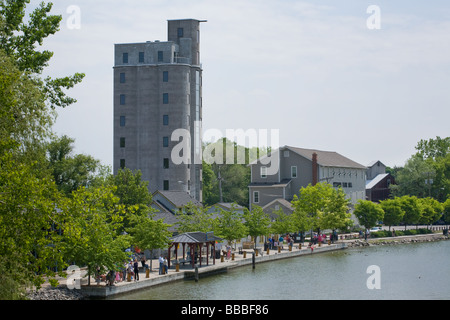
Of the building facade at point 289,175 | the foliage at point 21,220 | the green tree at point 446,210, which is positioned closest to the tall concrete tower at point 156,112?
the building facade at point 289,175

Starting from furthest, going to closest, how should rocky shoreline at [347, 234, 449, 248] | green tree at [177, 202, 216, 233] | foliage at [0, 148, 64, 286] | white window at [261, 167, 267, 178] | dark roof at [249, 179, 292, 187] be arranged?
white window at [261, 167, 267, 178]
dark roof at [249, 179, 292, 187]
rocky shoreline at [347, 234, 449, 248]
green tree at [177, 202, 216, 233]
foliage at [0, 148, 64, 286]

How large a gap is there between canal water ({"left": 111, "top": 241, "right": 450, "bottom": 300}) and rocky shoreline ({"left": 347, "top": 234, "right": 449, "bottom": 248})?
39.3 ft

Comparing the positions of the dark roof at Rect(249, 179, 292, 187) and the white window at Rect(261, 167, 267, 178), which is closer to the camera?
the dark roof at Rect(249, 179, 292, 187)

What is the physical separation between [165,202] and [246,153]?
74.1m

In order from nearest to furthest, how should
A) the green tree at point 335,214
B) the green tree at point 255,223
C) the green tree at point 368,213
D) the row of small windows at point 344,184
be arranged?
the green tree at point 255,223 → the green tree at point 335,214 → the green tree at point 368,213 → the row of small windows at point 344,184

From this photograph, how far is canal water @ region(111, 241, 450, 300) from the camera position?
4600 centimetres

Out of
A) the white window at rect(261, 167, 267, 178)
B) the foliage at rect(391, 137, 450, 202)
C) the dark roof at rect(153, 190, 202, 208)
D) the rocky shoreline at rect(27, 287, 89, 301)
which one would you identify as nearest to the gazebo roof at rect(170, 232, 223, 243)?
the rocky shoreline at rect(27, 287, 89, 301)

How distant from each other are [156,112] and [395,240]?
1631 inches

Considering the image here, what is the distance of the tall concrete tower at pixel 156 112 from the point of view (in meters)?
102

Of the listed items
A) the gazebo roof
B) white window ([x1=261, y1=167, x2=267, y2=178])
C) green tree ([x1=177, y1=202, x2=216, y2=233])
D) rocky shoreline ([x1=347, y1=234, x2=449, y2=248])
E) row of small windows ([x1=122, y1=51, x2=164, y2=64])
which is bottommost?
rocky shoreline ([x1=347, y1=234, x2=449, y2=248])

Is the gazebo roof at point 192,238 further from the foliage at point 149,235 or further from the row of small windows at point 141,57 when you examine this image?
the row of small windows at point 141,57

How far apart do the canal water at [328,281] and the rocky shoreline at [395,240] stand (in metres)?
12.0

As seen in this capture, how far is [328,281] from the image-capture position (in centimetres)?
5419

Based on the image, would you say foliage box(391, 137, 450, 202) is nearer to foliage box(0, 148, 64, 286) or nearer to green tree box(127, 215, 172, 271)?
green tree box(127, 215, 172, 271)
